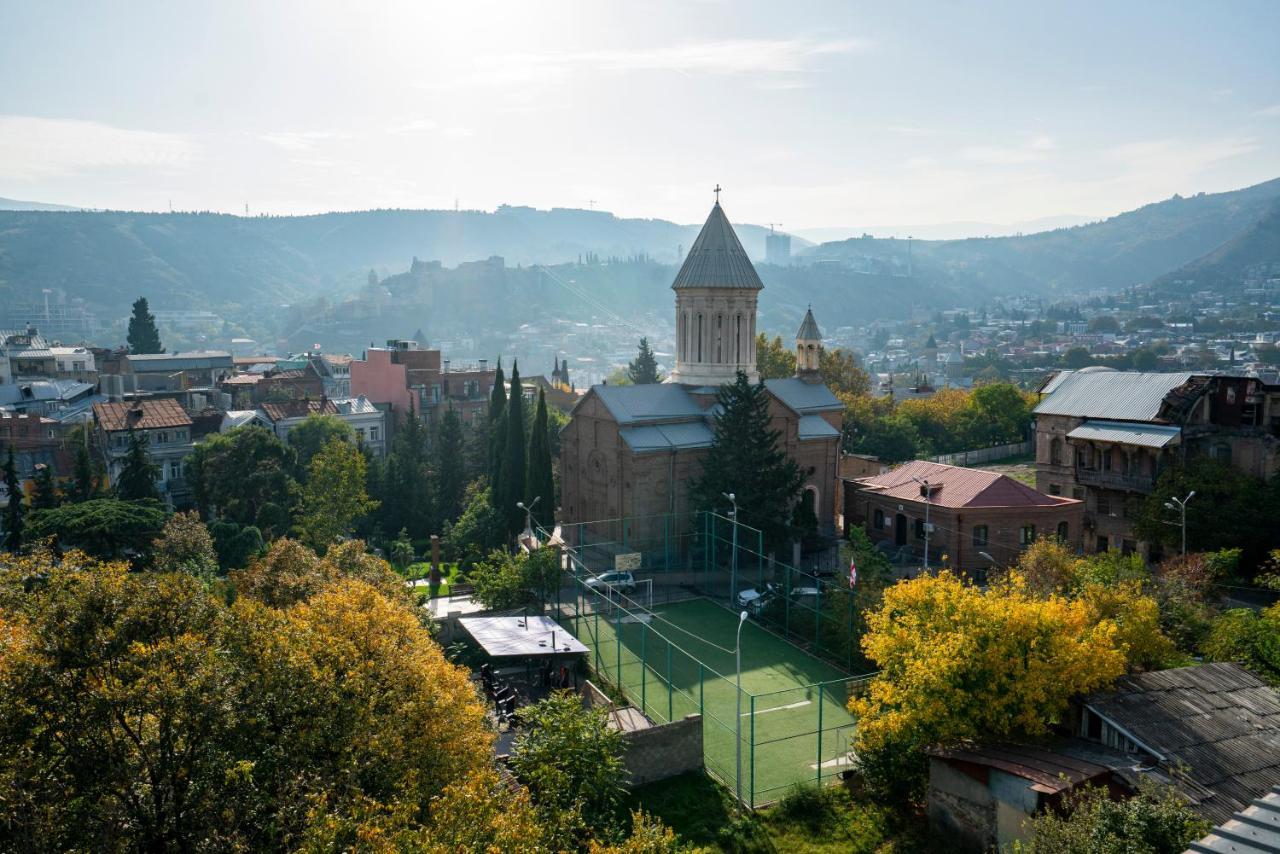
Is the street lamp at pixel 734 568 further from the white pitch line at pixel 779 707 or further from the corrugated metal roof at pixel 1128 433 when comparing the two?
the corrugated metal roof at pixel 1128 433

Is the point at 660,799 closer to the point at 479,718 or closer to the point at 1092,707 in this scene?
the point at 479,718

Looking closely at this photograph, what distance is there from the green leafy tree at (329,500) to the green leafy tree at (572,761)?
2280 cm

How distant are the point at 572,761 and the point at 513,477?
26.4m

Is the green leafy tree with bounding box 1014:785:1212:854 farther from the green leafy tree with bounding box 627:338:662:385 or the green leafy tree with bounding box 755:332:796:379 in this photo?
the green leafy tree with bounding box 627:338:662:385

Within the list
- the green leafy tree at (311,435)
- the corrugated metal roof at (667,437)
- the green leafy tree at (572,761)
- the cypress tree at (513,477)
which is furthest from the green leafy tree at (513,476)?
the green leafy tree at (572,761)

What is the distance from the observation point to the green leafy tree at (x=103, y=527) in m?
33.3

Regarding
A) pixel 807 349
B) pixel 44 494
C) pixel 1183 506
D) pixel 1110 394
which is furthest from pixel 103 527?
pixel 1110 394

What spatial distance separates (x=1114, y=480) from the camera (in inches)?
1592

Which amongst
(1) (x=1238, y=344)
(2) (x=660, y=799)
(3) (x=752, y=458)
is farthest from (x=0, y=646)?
(1) (x=1238, y=344)

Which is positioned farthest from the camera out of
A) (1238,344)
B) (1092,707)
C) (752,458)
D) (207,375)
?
(1238,344)

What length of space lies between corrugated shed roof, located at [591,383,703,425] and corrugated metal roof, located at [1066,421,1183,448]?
17.3m

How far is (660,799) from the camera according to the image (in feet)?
67.0

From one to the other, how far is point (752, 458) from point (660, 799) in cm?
1874

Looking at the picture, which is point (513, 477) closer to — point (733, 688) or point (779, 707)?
point (733, 688)
